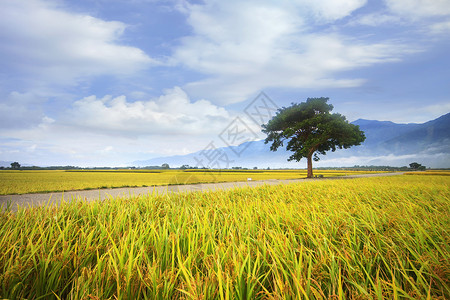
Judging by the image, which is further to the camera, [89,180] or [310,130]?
[310,130]

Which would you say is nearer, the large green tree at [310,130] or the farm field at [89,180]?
the farm field at [89,180]

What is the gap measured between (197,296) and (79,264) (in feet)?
4.78

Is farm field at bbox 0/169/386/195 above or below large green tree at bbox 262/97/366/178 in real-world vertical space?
below

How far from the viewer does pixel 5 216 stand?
11.6 feet

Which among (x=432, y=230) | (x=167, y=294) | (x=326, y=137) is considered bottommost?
(x=432, y=230)

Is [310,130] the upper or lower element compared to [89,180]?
upper

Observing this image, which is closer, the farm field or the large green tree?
the farm field

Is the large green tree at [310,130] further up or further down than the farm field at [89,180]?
further up

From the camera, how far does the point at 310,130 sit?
34.8 metres

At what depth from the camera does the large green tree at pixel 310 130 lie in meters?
31.4

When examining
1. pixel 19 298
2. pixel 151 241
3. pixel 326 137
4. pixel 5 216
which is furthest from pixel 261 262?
pixel 326 137

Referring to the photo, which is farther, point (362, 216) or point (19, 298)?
point (362, 216)

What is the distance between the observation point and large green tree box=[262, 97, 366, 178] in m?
31.4

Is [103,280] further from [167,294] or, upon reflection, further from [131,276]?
[167,294]
